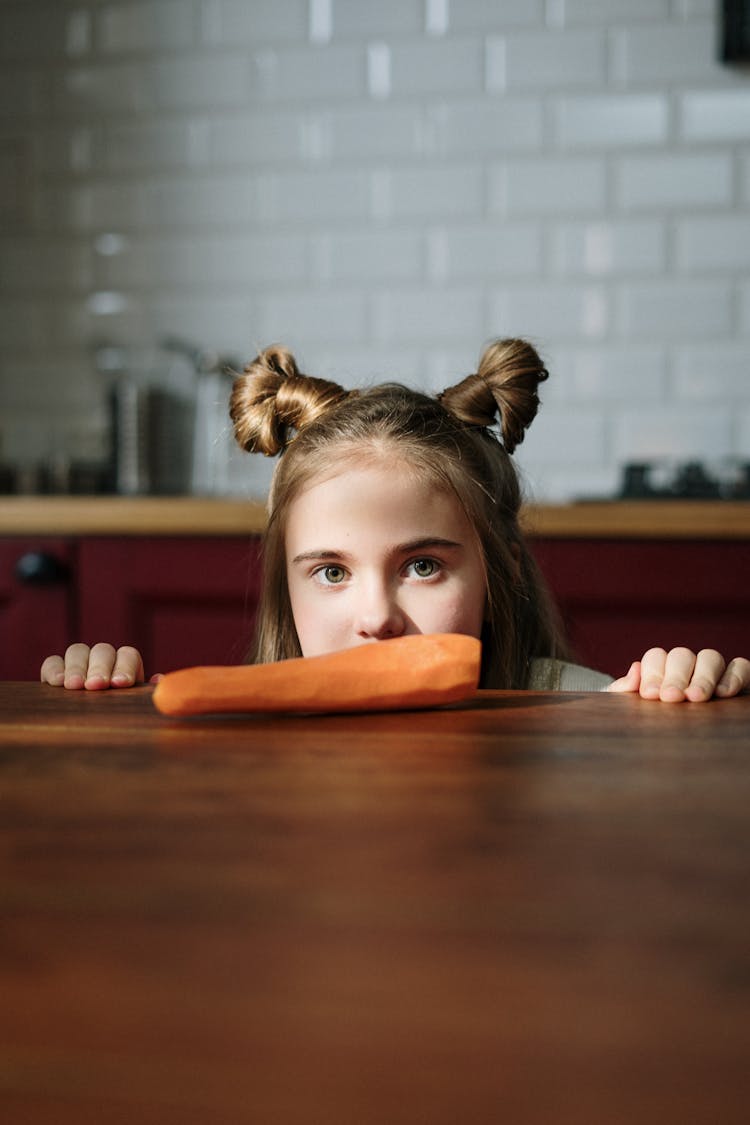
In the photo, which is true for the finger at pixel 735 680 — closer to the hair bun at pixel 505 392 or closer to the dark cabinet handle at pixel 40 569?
the hair bun at pixel 505 392

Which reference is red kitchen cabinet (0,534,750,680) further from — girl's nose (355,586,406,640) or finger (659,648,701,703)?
finger (659,648,701,703)

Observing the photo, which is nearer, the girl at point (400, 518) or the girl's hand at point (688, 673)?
the girl's hand at point (688, 673)

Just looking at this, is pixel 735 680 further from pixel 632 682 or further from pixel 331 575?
pixel 331 575

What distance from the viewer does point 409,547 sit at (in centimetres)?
117

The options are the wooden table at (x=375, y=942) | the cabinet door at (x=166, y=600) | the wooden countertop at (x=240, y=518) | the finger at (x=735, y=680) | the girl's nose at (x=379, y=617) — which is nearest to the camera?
the wooden table at (x=375, y=942)

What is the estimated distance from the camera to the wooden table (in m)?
0.21

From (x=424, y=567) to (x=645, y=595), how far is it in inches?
29.2

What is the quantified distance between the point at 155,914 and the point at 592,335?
2.38m

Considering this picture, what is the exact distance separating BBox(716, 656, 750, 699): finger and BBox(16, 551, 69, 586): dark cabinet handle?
1.38 meters

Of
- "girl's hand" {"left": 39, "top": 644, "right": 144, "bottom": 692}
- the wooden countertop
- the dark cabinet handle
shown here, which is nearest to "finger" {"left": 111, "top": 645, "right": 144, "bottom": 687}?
"girl's hand" {"left": 39, "top": 644, "right": 144, "bottom": 692}

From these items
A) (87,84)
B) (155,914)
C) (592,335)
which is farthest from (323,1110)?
(87,84)

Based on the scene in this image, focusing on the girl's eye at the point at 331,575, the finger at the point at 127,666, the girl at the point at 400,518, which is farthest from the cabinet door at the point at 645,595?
the finger at the point at 127,666

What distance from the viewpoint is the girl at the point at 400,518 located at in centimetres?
117

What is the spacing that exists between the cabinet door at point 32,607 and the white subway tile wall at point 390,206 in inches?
29.4
